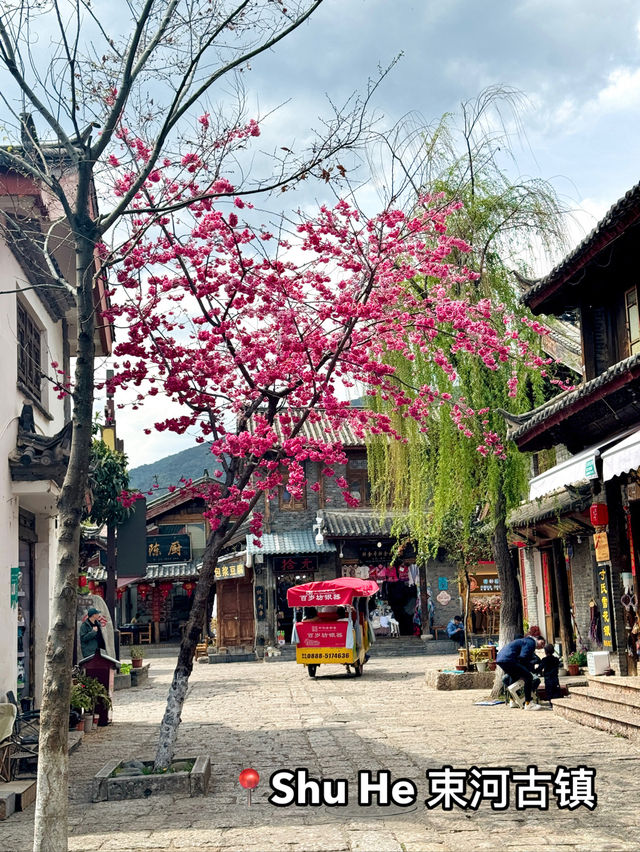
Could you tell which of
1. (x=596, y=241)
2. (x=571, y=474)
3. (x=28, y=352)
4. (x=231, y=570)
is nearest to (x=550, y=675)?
(x=571, y=474)

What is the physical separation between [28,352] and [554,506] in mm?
10232

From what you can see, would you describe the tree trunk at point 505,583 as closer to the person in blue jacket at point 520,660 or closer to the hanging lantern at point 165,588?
the person in blue jacket at point 520,660

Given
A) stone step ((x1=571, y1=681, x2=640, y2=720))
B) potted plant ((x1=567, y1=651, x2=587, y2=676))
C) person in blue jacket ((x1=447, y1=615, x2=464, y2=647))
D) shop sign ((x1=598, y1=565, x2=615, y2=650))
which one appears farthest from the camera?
person in blue jacket ((x1=447, y1=615, x2=464, y2=647))

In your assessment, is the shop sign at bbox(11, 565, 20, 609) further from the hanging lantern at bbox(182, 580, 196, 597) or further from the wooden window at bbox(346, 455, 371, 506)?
the hanging lantern at bbox(182, 580, 196, 597)

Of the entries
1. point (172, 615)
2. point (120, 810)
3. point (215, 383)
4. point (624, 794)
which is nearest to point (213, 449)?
point (215, 383)

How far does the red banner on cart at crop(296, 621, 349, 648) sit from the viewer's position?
A: 21.8 metres

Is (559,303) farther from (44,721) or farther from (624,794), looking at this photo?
(44,721)

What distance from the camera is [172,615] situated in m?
40.4

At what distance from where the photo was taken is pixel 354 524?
3269cm

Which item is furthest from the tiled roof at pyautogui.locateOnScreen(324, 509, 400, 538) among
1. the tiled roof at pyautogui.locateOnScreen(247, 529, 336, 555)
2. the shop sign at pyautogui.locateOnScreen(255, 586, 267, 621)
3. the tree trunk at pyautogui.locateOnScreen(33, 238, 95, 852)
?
the tree trunk at pyautogui.locateOnScreen(33, 238, 95, 852)

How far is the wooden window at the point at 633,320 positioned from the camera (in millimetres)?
12664

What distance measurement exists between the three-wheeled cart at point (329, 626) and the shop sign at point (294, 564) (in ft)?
34.9

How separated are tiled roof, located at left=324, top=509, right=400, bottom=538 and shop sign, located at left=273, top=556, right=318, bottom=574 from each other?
1551 millimetres

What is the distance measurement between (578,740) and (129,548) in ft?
39.3
